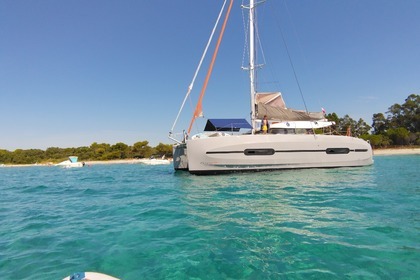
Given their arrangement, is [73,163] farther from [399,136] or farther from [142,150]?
[399,136]

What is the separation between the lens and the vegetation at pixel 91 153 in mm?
78356

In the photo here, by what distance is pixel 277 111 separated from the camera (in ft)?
63.1

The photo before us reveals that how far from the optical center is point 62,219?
683cm

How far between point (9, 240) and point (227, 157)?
12045mm

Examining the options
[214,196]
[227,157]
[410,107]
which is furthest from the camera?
[410,107]

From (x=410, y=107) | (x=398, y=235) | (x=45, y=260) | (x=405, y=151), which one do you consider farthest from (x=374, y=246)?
(x=410, y=107)

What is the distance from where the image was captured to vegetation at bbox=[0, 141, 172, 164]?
7836cm

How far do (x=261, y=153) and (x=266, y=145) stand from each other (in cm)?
60

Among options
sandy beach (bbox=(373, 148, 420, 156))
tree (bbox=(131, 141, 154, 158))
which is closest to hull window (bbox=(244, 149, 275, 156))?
sandy beach (bbox=(373, 148, 420, 156))

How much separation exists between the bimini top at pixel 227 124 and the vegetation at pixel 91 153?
187ft

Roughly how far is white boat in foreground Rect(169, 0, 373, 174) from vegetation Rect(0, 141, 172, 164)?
190 ft

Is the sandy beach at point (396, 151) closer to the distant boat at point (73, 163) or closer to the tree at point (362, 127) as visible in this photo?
the tree at point (362, 127)

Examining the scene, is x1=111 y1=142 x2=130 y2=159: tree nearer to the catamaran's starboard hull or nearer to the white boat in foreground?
the white boat in foreground

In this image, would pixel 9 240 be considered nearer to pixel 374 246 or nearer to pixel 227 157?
pixel 374 246
